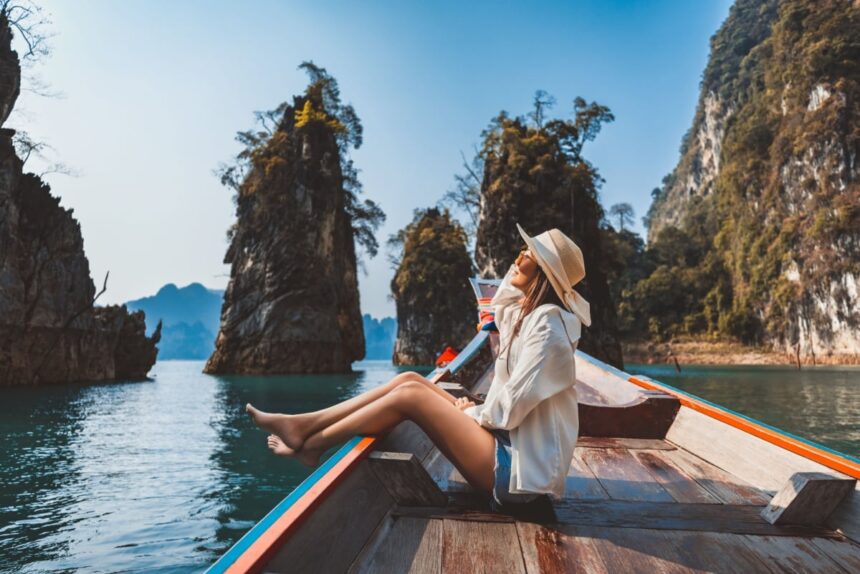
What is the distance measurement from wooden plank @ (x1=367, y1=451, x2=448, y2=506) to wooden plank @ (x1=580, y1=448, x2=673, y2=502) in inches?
31.7

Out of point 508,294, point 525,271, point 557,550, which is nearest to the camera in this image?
point 557,550

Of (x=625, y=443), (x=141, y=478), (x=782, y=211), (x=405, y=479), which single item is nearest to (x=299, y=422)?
(x=405, y=479)

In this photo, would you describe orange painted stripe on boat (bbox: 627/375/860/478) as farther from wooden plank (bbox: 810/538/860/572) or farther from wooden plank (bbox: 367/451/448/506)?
wooden plank (bbox: 367/451/448/506)

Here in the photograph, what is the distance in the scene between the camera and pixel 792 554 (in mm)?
1523

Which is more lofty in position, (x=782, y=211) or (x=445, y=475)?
(x=782, y=211)

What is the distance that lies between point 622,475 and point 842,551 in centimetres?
90

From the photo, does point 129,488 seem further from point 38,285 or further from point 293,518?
point 38,285

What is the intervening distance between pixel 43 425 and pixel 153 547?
23.5 ft

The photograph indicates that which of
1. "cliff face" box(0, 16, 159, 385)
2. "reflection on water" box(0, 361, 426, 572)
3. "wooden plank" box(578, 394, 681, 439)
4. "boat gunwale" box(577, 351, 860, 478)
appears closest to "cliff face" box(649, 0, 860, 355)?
"wooden plank" box(578, 394, 681, 439)

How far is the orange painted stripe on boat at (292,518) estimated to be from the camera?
101 cm

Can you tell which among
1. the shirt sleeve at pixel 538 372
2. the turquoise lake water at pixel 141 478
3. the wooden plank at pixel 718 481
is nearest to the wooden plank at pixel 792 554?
the wooden plank at pixel 718 481

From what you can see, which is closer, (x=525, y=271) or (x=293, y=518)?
(x=293, y=518)

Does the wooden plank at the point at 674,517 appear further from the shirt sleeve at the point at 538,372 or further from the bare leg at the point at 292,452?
the bare leg at the point at 292,452

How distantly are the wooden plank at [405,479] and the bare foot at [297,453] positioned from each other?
40cm
